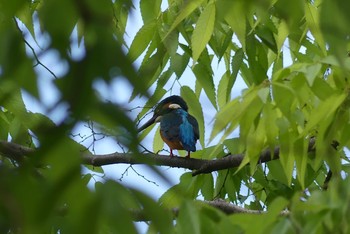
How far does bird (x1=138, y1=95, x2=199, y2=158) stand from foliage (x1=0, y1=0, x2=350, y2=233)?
56cm

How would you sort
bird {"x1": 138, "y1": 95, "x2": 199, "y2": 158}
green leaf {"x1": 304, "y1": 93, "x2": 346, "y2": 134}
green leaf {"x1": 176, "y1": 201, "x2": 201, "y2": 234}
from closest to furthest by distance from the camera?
green leaf {"x1": 176, "y1": 201, "x2": 201, "y2": 234} < green leaf {"x1": 304, "y1": 93, "x2": 346, "y2": 134} < bird {"x1": 138, "y1": 95, "x2": 199, "y2": 158}

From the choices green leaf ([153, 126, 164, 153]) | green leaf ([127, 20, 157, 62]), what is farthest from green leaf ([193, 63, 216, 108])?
green leaf ([153, 126, 164, 153])

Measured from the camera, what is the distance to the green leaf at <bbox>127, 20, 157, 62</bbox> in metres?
2.27

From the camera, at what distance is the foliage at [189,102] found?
62 centimetres

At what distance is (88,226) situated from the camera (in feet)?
2.13

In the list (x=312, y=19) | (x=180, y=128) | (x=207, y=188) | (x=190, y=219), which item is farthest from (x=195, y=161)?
(x=190, y=219)

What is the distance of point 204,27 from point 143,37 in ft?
1.48

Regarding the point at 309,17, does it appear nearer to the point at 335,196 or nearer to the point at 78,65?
the point at 335,196

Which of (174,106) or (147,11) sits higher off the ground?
(174,106)

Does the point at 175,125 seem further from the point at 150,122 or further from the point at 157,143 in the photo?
the point at 157,143

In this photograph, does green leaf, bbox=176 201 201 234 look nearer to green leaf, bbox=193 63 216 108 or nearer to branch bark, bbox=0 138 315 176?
branch bark, bbox=0 138 315 176

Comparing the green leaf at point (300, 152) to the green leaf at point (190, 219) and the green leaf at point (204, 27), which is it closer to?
the green leaf at point (204, 27)

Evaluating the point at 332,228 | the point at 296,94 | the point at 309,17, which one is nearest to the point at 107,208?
the point at 332,228

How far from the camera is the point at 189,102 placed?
2387mm
